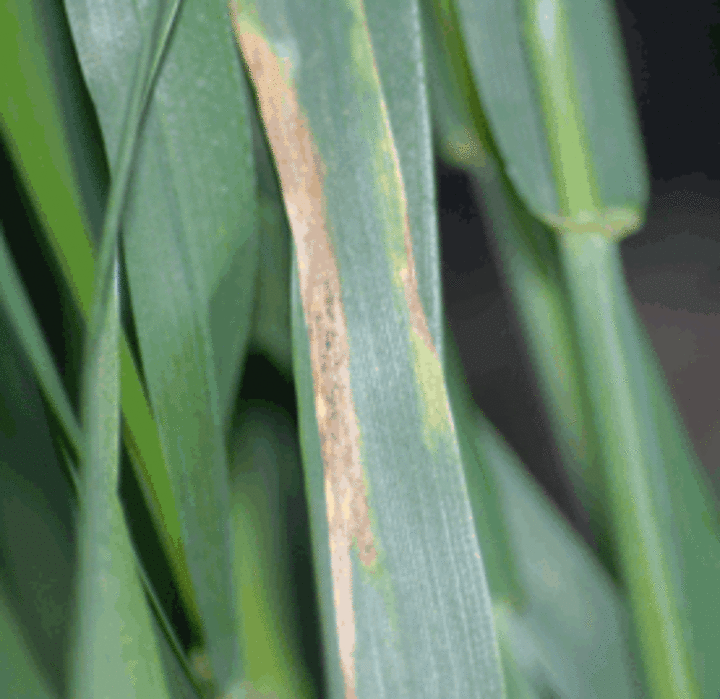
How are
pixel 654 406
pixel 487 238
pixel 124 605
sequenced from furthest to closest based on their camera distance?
pixel 487 238 < pixel 654 406 < pixel 124 605

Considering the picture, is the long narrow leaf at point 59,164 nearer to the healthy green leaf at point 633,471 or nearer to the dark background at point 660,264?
the healthy green leaf at point 633,471

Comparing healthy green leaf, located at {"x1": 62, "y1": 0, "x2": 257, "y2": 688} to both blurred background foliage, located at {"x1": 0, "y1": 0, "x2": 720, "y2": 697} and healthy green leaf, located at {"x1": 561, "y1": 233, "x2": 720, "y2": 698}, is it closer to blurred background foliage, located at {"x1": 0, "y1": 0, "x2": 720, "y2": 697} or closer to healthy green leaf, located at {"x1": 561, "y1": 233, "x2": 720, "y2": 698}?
blurred background foliage, located at {"x1": 0, "y1": 0, "x2": 720, "y2": 697}

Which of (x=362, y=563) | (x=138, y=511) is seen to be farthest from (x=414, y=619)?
(x=138, y=511)

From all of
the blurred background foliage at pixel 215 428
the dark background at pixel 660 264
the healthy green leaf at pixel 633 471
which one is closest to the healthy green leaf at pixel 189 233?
the blurred background foliage at pixel 215 428


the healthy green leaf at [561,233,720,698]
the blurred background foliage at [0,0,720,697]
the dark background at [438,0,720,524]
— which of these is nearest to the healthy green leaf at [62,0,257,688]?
the blurred background foliage at [0,0,720,697]

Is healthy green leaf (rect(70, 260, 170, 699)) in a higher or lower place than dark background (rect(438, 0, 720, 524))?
higher

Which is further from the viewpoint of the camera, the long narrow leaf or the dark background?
the dark background

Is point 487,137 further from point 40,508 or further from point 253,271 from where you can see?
point 40,508

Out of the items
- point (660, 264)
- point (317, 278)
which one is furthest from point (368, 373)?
point (660, 264)
